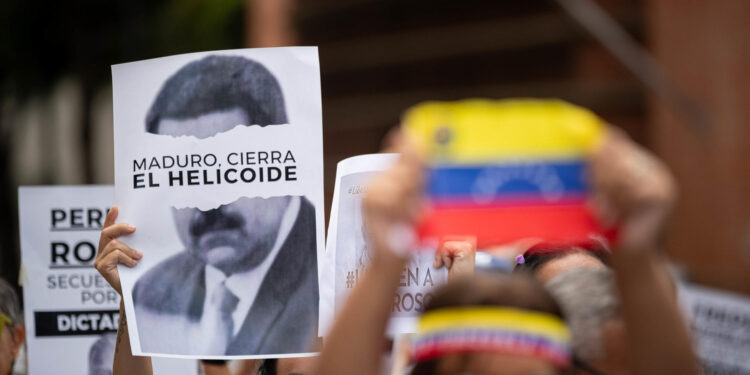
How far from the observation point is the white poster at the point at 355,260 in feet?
9.29

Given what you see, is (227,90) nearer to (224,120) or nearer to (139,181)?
(224,120)

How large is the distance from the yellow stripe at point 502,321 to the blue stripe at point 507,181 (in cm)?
20

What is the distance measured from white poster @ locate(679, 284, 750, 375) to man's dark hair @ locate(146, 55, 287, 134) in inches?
94.8

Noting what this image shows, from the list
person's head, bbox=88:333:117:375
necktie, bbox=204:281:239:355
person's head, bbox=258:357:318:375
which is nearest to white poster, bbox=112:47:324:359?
necktie, bbox=204:281:239:355

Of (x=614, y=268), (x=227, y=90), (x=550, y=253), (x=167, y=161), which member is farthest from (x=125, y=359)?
(x=614, y=268)

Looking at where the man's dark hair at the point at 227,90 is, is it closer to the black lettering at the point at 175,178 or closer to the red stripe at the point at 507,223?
the black lettering at the point at 175,178

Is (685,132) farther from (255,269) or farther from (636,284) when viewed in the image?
(636,284)

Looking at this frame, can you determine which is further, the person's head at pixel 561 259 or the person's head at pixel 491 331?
the person's head at pixel 561 259

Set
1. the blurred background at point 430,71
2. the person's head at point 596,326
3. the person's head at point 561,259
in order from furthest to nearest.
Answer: the blurred background at point 430,71 < the person's head at point 561,259 < the person's head at point 596,326

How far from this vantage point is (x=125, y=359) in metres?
2.97

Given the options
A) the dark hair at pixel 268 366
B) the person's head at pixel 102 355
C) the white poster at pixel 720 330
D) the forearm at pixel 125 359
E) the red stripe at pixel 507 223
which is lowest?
the white poster at pixel 720 330

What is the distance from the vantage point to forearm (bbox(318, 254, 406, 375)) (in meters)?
1.82

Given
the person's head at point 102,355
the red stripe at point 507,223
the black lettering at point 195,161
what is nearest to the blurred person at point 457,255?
the black lettering at point 195,161

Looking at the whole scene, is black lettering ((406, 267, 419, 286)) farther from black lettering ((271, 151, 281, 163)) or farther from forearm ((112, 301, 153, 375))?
forearm ((112, 301, 153, 375))
